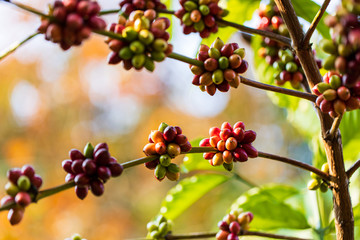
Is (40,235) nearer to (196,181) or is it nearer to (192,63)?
(196,181)

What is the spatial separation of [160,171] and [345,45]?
0.81ft

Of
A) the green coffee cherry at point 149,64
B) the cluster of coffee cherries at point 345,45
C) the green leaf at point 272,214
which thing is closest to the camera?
the cluster of coffee cherries at point 345,45

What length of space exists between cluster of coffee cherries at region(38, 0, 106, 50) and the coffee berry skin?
0.40m

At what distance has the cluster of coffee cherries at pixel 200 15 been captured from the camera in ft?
1.83

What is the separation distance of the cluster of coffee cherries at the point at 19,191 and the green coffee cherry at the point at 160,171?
0.43ft

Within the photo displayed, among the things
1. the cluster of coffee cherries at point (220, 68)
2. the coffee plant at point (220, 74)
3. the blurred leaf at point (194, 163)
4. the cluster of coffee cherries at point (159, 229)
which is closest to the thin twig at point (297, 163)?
the coffee plant at point (220, 74)

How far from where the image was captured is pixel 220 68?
0.49m

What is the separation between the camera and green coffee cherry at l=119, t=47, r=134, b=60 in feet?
1.35

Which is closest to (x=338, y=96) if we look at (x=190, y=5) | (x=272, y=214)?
(x=190, y=5)

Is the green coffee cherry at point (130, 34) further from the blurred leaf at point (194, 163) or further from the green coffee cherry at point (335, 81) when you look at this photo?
the blurred leaf at point (194, 163)

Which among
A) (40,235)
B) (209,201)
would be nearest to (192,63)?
(209,201)

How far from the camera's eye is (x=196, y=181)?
3.00ft

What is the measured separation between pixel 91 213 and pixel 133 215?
64 cm

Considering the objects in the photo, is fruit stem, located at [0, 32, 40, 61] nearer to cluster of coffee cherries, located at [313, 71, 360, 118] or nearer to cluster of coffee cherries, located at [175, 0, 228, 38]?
cluster of coffee cherries, located at [175, 0, 228, 38]
